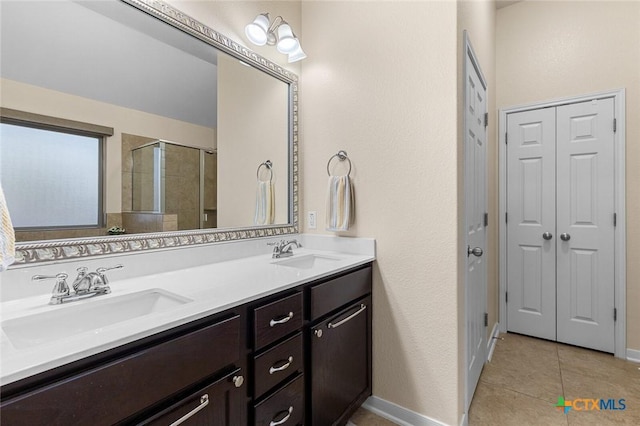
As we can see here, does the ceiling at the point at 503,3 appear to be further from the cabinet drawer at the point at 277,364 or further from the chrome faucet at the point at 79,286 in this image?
the chrome faucet at the point at 79,286

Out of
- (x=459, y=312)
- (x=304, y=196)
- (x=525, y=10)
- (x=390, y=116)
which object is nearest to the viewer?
(x=459, y=312)

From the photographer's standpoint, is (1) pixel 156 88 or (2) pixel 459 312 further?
(2) pixel 459 312

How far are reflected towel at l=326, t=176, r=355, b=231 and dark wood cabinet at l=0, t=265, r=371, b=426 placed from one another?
298 mm

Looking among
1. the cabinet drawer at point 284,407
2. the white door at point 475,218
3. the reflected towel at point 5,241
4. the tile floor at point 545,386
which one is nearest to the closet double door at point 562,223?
the tile floor at point 545,386

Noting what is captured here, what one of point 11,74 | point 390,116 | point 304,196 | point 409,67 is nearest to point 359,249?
point 304,196

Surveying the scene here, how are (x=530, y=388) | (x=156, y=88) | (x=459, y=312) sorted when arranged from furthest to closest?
(x=530, y=388), (x=459, y=312), (x=156, y=88)

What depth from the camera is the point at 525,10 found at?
8.98ft

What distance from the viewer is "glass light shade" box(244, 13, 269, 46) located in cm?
168

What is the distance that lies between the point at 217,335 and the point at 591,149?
298cm

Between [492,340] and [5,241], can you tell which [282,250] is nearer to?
[5,241]

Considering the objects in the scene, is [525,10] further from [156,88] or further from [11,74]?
[11,74]

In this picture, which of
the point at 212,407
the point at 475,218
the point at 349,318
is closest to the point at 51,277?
the point at 212,407

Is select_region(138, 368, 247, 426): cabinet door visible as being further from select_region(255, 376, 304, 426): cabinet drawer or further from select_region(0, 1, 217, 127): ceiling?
select_region(0, 1, 217, 127): ceiling

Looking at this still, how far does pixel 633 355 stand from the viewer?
→ 2305 mm
